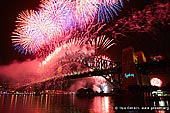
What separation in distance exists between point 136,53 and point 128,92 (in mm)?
17455

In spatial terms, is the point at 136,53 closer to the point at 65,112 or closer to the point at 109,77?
the point at 109,77

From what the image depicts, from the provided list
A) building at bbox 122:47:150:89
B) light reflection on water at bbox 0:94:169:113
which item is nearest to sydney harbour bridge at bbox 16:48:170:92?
building at bbox 122:47:150:89

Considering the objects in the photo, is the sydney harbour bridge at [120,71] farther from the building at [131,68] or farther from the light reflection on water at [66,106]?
the light reflection on water at [66,106]

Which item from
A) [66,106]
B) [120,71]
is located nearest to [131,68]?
[120,71]

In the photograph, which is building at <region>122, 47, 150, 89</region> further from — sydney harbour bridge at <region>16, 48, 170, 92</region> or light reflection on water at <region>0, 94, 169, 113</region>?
light reflection on water at <region>0, 94, 169, 113</region>

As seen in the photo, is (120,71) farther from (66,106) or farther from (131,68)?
(66,106)

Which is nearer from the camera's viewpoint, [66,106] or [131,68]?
[66,106]

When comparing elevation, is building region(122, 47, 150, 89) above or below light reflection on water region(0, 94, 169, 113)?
above

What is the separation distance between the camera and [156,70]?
182 ft

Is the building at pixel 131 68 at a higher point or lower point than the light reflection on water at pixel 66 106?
higher

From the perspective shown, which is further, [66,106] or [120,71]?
[120,71]

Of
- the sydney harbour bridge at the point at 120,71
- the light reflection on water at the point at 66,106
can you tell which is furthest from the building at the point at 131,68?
the light reflection on water at the point at 66,106

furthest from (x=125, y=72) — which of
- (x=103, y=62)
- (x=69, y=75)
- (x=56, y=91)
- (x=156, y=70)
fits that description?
(x=56, y=91)

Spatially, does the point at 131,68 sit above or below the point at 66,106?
above
